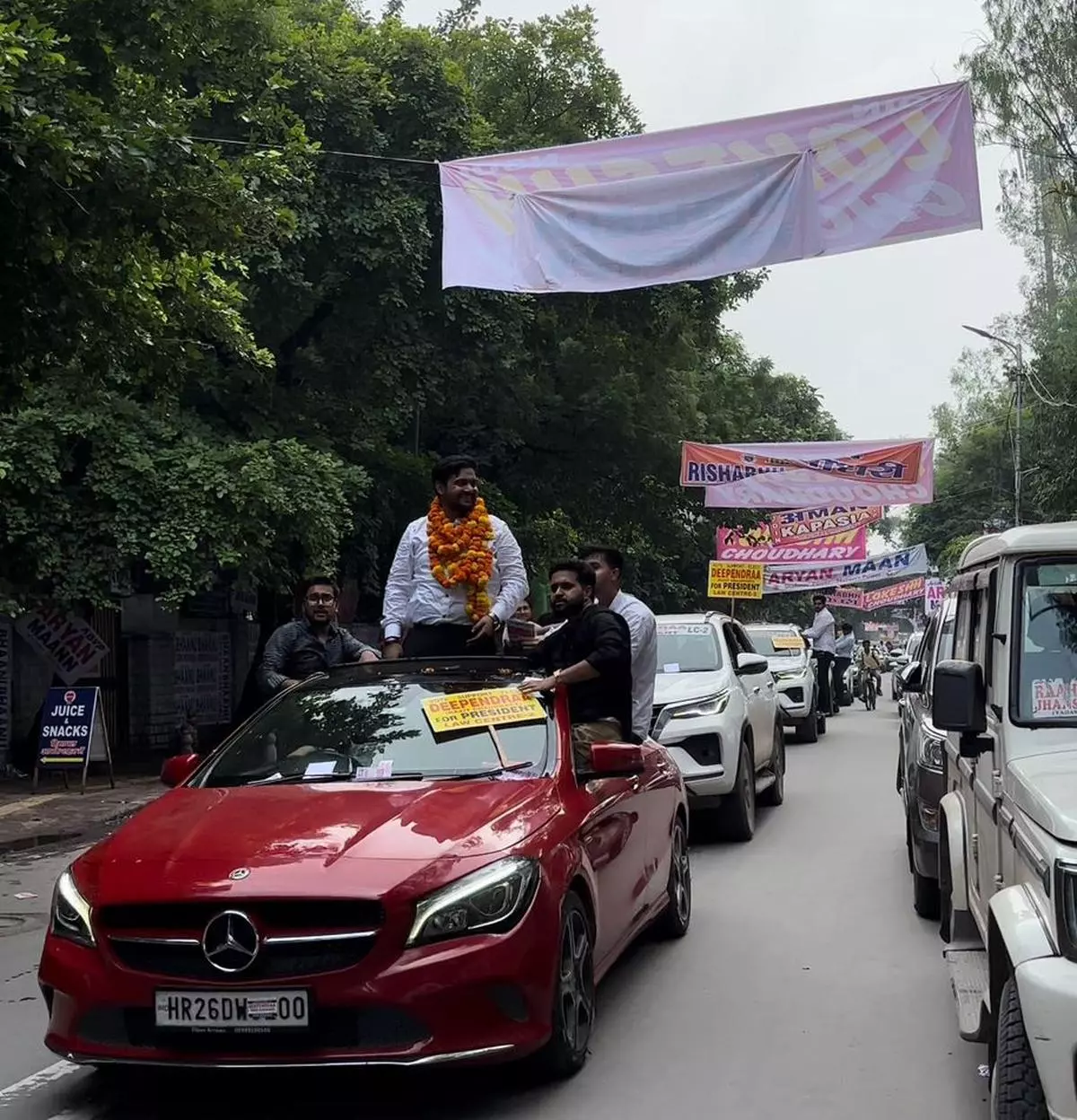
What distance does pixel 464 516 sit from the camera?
792 centimetres

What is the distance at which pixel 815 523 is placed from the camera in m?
34.4

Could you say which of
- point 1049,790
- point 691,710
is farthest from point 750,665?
point 1049,790

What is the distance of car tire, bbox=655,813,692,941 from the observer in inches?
279

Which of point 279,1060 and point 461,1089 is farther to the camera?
point 461,1089

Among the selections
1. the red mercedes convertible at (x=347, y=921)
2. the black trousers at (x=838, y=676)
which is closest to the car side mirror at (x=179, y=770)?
the red mercedes convertible at (x=347, y=921)

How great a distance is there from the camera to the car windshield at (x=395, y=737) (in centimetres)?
550

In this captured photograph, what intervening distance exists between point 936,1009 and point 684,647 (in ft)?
19.2

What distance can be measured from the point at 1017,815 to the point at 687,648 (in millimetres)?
7509

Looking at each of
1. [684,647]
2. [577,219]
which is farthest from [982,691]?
[684,647]

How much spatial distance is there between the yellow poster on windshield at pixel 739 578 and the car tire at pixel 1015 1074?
22.9 meters

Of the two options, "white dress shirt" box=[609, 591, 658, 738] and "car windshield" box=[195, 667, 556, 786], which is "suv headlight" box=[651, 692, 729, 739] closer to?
"white dress shirt" box=[609, 591, 658, 738]

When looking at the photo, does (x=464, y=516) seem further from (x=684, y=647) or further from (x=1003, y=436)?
(x=1003, y=436)

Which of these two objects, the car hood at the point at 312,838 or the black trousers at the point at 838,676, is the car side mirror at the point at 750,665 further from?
the black trousers at the point at 838,676

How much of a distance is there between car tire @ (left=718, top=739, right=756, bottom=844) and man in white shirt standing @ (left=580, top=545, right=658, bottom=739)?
7.84 feet
